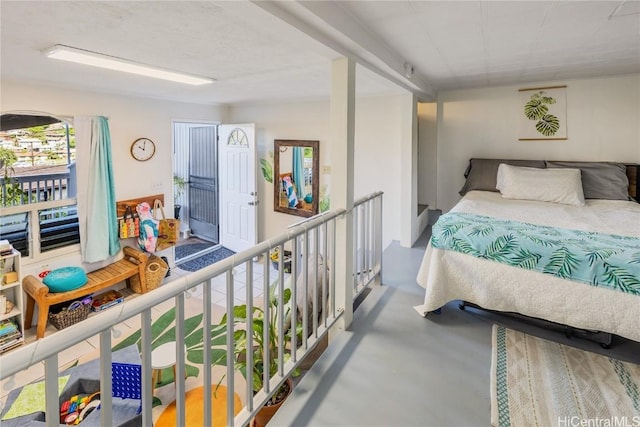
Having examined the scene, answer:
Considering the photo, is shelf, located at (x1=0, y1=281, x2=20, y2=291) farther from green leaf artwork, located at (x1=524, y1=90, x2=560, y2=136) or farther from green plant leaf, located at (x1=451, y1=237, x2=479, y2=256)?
green leaf artwork, located at (x1=524, y1=90, x2=560, y2=136)

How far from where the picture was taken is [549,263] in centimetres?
214

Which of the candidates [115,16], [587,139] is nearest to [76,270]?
[115,16]

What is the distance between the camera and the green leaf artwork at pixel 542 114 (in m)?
4.14

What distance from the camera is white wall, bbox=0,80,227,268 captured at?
3623mm

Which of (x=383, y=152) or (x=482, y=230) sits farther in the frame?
(x=383, y=152)

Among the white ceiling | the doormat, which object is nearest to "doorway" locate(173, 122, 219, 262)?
the doormat

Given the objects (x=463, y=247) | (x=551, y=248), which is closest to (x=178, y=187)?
(x=463, y=247)

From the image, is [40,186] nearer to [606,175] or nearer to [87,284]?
[87,284]

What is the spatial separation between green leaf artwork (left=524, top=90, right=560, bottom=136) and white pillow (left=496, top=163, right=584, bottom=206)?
74 centimetres

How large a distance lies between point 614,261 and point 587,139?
2.76 metres

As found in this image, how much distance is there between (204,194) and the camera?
6.71 m

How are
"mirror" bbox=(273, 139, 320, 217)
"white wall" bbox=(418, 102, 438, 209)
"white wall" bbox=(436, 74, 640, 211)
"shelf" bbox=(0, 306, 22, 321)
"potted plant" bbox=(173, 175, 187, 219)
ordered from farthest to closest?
"potted plant" bbox=(173, 175, 187, 219), "mirror" bbox=(273, 139, 320, 217), "white wall" bbox=(418, 102, 438, 209), "white wall" bbox=(436, 74, 640, 211), "shelf" bbox=(0, 306, 22, 321)

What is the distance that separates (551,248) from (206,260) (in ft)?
16.0

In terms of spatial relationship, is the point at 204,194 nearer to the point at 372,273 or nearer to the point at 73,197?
the point at 73,197
